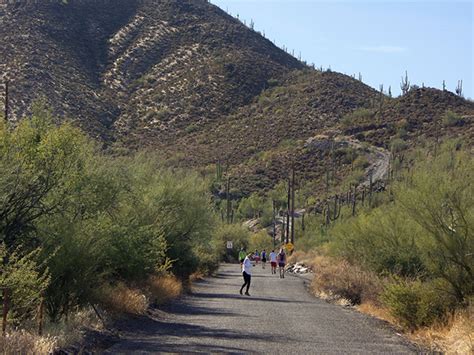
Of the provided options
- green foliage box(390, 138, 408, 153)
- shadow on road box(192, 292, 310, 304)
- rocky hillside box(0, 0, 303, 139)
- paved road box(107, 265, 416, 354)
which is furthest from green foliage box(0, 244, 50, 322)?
green foliage box(390, 138, 408, 153)

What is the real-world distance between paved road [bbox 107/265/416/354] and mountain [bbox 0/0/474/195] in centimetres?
5351

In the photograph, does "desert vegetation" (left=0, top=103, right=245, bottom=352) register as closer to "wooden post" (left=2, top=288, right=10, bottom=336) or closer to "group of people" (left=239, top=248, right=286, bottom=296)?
"wooden post" (left=2, top=288, right=10, bottom=336)

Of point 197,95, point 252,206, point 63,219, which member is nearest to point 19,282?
point 63,219

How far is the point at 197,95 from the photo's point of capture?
370ft

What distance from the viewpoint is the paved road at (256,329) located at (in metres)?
19.5

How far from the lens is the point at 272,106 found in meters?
113

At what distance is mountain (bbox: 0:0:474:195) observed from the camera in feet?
321

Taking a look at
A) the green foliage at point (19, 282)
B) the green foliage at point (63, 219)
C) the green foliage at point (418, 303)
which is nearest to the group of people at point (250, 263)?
the green foliage at point (63, 219)

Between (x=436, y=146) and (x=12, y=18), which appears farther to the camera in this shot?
(x=12, y=18)

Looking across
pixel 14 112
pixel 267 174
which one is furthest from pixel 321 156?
pixel 14 112

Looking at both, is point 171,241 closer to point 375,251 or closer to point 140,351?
point 375,251

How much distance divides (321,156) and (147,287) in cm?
7235

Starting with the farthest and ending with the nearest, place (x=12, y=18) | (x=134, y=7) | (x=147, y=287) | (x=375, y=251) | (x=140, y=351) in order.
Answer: (x=134, y=7), (x=12, y=18), (x=375, y=251), (x=147, y=287), (x=140, y=351)

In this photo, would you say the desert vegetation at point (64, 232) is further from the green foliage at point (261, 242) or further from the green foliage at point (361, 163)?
the green foliage at point (361, 163)
